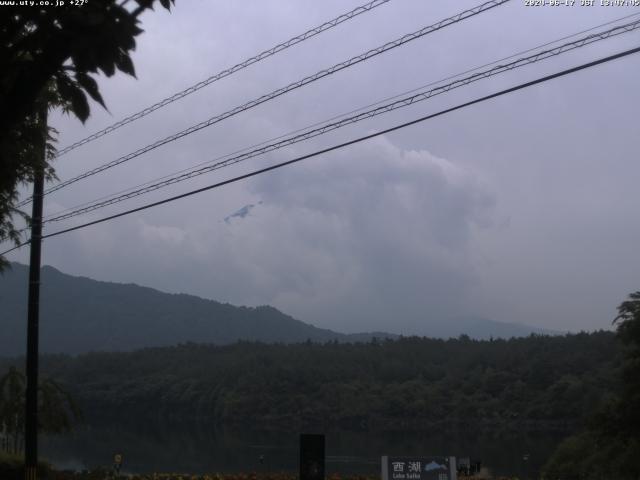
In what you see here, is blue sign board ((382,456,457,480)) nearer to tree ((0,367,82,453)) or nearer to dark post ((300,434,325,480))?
dark post ((300,434,325,480))

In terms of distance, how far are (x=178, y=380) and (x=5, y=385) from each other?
255 feet

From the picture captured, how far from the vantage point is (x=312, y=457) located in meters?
13.0

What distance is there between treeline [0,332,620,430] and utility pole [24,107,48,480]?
42629 millimetres

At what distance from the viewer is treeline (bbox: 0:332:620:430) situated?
6475cm

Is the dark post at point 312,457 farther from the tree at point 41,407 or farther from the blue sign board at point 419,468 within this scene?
the tree at point 41,407

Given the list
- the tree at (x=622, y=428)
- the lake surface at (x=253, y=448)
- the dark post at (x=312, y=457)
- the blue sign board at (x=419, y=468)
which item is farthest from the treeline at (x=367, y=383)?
the dark post at (x=312, y=457)

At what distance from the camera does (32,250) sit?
58.5 ft

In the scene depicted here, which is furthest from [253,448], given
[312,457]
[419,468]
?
[419,468]

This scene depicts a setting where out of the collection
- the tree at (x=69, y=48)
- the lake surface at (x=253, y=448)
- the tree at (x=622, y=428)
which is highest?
the tree at (x=69, y=48)

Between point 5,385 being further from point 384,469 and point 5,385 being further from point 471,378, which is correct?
point 471,378

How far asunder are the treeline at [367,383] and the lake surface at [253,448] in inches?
146

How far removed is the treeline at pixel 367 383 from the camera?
212 feet

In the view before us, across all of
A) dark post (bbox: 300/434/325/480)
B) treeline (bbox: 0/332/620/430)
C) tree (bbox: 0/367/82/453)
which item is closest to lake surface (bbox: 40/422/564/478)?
A: treeline (bbox: 0/332/620/430)
